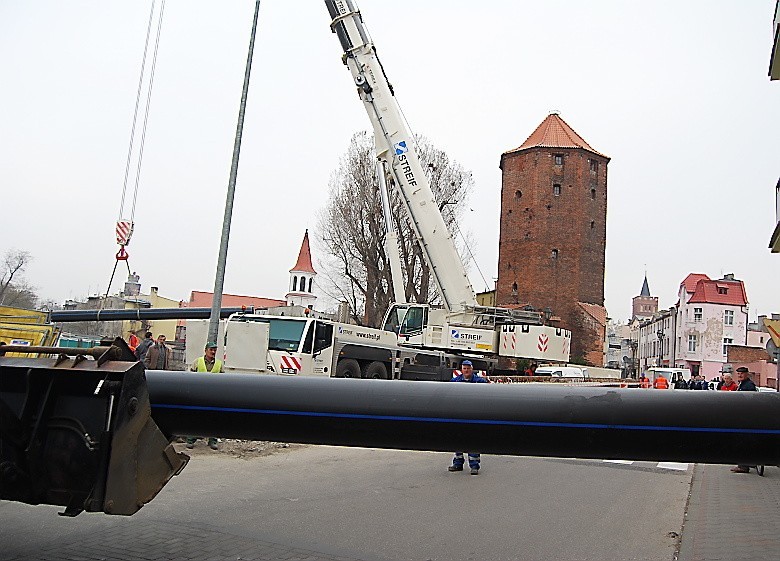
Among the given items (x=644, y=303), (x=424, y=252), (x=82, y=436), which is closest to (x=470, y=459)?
(x=82, y=436)

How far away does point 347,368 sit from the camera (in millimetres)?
20531

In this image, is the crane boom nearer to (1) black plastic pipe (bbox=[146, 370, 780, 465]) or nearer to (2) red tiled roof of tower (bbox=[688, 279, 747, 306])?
(1) black plastic pipe (bbox=[146, 370, 780, 465])

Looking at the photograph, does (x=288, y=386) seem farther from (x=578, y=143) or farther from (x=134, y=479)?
(x=578, y=143)

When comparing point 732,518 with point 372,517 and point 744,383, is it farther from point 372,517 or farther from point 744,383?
point 744,383

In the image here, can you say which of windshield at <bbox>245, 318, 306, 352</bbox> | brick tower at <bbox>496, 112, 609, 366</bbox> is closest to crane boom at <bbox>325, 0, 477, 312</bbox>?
windshield at <bbox>245, 318, 306, 352</bbox>

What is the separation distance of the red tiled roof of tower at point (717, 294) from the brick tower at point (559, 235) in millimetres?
21920

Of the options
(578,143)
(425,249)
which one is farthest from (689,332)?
(425,249)

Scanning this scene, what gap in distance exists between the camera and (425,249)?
2473 centimetres

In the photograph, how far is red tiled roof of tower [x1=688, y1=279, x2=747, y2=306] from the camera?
76.2 metres

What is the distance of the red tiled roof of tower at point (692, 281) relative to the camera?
255ft

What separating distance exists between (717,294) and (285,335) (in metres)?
67.9

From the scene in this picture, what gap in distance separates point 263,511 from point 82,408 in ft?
12.4

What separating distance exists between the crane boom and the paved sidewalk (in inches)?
540

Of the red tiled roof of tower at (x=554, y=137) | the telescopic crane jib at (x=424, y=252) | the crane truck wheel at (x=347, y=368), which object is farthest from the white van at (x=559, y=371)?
the red tiled roof of tower at (x=554, y=137)
